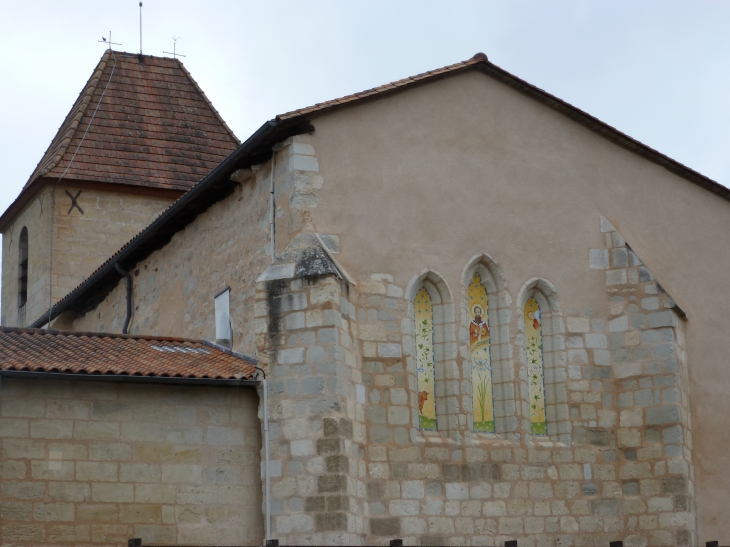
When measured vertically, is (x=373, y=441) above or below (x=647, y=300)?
below

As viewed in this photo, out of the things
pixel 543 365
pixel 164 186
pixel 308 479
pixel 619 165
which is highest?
pixel 164 186

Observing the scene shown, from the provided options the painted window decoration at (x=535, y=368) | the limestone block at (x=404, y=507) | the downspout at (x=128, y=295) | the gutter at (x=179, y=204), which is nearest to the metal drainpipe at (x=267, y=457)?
the limestone block at (x=404, y=507)

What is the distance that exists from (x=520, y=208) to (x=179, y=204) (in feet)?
14.2

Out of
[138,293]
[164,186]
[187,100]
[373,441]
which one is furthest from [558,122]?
[187,100]

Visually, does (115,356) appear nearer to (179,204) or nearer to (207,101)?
(179,204)

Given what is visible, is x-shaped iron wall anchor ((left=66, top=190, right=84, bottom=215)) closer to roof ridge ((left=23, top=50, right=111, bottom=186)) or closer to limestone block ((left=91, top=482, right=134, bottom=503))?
roof ridge ((left=23, top=50, right=111, bottom=186))

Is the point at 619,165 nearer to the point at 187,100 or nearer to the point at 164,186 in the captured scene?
the point at 164,186

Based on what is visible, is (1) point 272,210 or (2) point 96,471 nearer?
(2) point 96,471

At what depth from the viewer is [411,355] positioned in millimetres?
15383

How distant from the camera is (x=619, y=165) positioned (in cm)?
1714

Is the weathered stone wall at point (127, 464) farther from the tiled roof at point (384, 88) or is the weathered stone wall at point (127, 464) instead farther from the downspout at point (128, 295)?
the downspout at point (128, 295)

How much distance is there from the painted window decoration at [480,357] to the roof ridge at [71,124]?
40.4 ft

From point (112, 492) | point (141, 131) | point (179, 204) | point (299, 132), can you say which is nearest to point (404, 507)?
point (112, 492)

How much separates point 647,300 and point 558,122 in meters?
2.53
